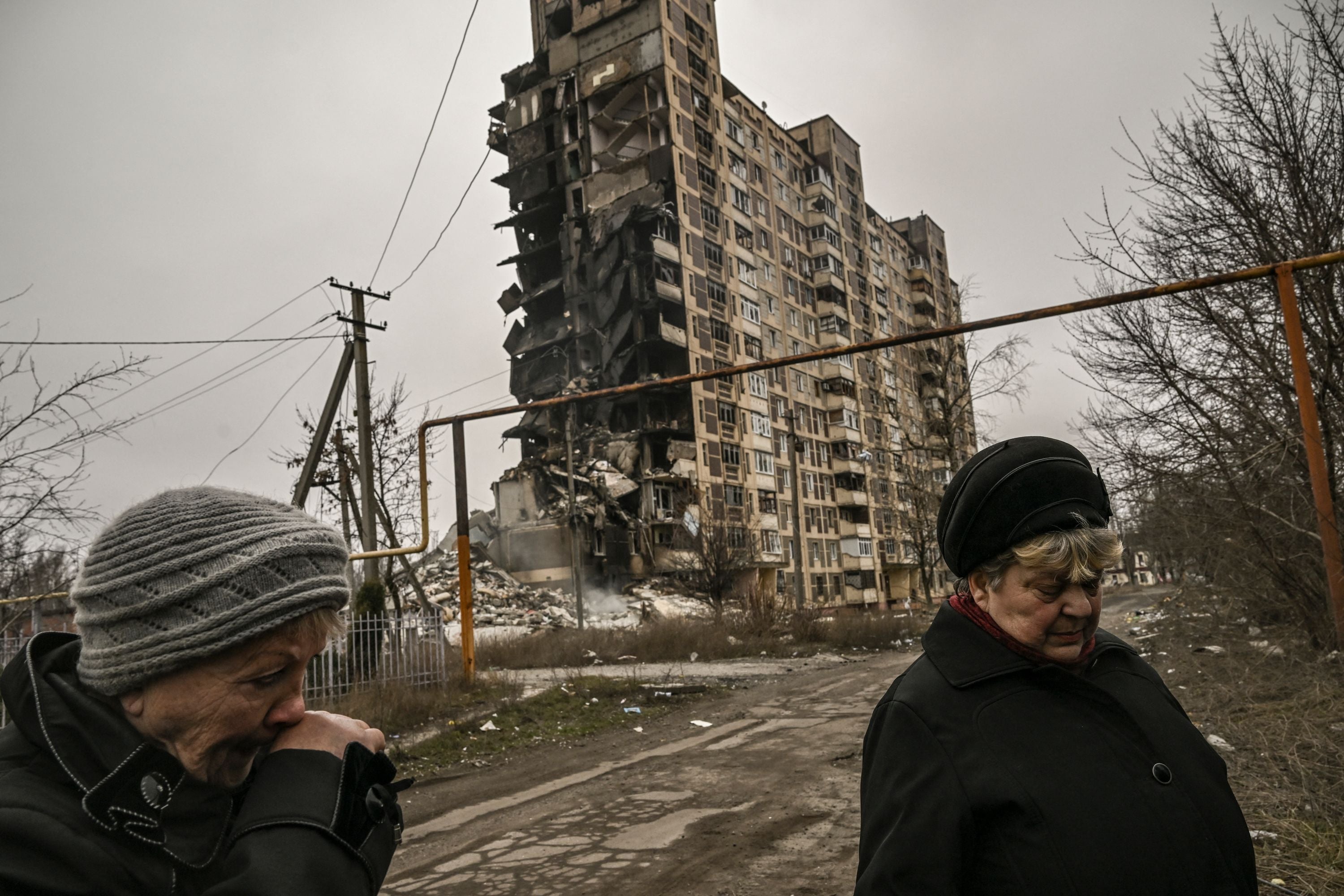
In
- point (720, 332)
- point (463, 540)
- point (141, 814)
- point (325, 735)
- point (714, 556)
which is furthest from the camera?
point (720, 332)

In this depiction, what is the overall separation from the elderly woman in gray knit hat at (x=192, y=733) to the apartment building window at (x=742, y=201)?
57.7 meters

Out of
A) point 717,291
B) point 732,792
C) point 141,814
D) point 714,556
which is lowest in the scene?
point 732,792

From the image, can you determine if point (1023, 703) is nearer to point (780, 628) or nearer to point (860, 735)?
point (860, 735)

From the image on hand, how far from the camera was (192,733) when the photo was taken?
53.9 inches

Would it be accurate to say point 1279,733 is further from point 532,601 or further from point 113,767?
point 532,601

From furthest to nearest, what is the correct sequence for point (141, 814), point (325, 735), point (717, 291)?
point (717, 291) < point (325, 735) < point (141, 814)

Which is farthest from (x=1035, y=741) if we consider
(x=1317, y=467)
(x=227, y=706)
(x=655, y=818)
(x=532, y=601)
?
(x=532, y=601)

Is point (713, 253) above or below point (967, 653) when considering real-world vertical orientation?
above

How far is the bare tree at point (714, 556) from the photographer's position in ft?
105

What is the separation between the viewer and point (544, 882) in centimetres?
485

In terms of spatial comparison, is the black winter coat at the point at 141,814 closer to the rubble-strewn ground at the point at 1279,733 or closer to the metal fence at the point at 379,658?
the rubble-strewn ground at the point at 1279,733

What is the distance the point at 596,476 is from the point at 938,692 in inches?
1825

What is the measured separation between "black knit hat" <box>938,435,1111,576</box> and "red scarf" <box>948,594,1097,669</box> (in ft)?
0.28

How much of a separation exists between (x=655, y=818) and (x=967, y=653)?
4714mm
